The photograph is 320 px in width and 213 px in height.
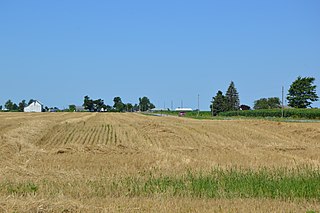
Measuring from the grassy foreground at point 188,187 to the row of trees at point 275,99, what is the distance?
11959cm

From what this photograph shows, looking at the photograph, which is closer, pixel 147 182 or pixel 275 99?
pixel 147 182

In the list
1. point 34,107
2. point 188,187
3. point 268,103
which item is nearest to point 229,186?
point 188,187

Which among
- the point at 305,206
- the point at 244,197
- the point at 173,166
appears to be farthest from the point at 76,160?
the point at 305,206

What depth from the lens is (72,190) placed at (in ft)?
36.3

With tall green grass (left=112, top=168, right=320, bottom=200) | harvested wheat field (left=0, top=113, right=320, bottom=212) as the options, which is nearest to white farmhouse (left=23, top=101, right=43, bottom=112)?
harvested wheat field (left=0, top=113, right=320, bottom=212)

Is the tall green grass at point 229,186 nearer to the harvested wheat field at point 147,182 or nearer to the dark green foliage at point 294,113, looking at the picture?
the harvested wheat field at point 147,182

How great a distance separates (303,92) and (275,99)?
3260cm

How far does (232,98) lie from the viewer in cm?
15300

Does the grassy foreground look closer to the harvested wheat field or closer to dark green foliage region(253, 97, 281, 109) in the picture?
the harvested wheat field

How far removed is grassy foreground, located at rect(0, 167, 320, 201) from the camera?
1065 cm

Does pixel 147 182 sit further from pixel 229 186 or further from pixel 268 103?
pixel 268 103

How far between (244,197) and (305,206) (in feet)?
4.93

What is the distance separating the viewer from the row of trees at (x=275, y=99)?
418 ft

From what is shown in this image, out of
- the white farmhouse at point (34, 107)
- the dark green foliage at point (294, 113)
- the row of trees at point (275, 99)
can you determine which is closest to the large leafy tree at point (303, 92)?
the row of trees at point (275, 99)
